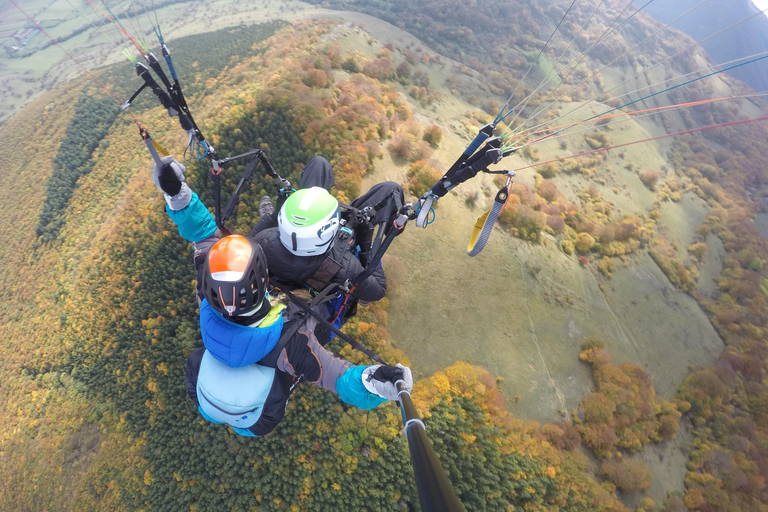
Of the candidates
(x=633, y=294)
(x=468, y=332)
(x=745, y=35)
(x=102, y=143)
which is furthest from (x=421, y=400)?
(x=745, y=35)

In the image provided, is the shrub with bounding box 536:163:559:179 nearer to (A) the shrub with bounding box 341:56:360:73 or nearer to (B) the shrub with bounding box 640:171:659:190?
(B) the shrub with bounding box 640:171:659:190

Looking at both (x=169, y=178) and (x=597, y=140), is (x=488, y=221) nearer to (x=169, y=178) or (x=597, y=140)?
(x=169, y=178)

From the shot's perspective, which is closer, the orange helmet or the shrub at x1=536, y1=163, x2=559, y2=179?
the orange helmet

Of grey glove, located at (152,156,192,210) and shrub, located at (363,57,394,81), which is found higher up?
grey glove, located at (152,156,192,210)

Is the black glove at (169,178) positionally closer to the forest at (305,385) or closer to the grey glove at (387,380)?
the grey glove at (387,380)

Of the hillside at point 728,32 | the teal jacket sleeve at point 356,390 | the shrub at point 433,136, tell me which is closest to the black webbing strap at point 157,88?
the teal jacket sleeve at point 356,390

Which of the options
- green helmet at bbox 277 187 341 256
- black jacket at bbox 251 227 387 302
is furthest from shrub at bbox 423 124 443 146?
green helmet at bbox 277 187 341 256

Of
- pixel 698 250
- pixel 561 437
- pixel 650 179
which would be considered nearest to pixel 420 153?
pixel 561 437
